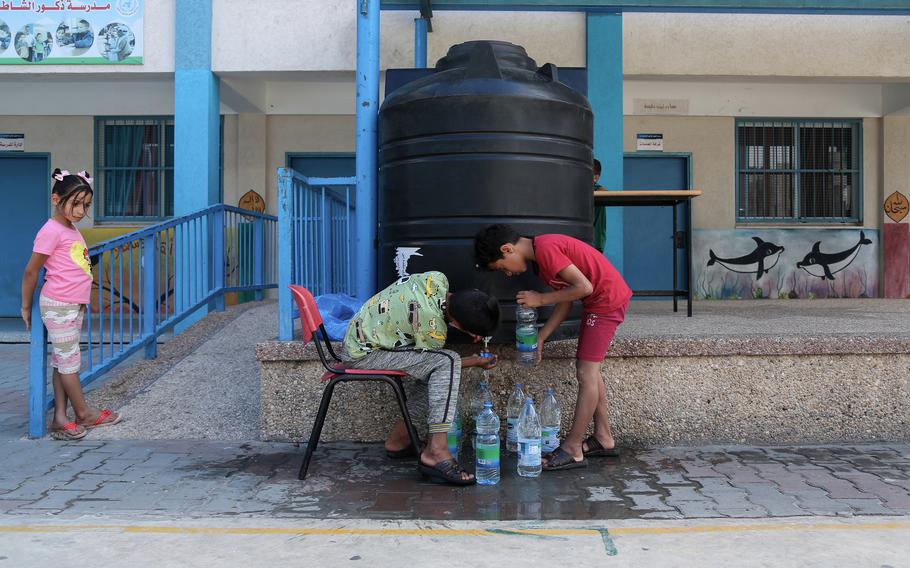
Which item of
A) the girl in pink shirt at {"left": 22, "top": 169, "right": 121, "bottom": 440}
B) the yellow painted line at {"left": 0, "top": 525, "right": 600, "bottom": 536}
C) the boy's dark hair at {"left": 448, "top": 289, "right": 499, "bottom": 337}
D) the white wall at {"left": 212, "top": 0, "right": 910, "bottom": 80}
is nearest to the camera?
the yellow painted line at {"left": 0, "top": 525, "right": 600, "bottom": 536}

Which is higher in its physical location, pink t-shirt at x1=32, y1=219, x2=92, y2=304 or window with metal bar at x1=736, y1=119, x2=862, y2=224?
window with metal bar at x1=736, y1=119, x2=862, y2=224

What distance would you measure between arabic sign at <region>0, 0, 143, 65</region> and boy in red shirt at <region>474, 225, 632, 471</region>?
6.62 metres

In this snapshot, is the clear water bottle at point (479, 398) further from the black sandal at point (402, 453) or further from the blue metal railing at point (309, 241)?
the blue metal railing at point (309, 241)

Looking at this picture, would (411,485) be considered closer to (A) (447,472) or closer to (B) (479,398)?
(A) (447,472)

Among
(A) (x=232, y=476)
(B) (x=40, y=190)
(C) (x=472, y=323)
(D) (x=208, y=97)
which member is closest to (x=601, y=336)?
(C) (x=472, y=323)

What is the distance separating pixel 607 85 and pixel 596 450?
5244 mm

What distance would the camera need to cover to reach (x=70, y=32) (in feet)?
29.7

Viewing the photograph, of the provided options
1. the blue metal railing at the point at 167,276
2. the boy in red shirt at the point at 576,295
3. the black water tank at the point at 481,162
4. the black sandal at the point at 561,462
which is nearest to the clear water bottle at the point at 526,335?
the boy in red shirt at the point at 576,295

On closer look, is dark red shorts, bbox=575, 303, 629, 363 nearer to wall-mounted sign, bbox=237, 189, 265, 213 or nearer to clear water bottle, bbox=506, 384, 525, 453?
clear water bottle, bbox=506, 384, 525, 453

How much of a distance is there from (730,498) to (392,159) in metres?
2.73

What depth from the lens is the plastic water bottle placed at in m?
4.87

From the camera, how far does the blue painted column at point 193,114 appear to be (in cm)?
904

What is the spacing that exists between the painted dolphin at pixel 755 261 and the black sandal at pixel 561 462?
7487mm

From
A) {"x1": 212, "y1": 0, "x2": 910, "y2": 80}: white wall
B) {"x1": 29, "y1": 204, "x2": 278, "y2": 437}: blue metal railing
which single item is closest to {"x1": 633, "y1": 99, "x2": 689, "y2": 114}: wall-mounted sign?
{"x1": 212, "y1": 0, "x2": 910, "y2": 80}: white wall
